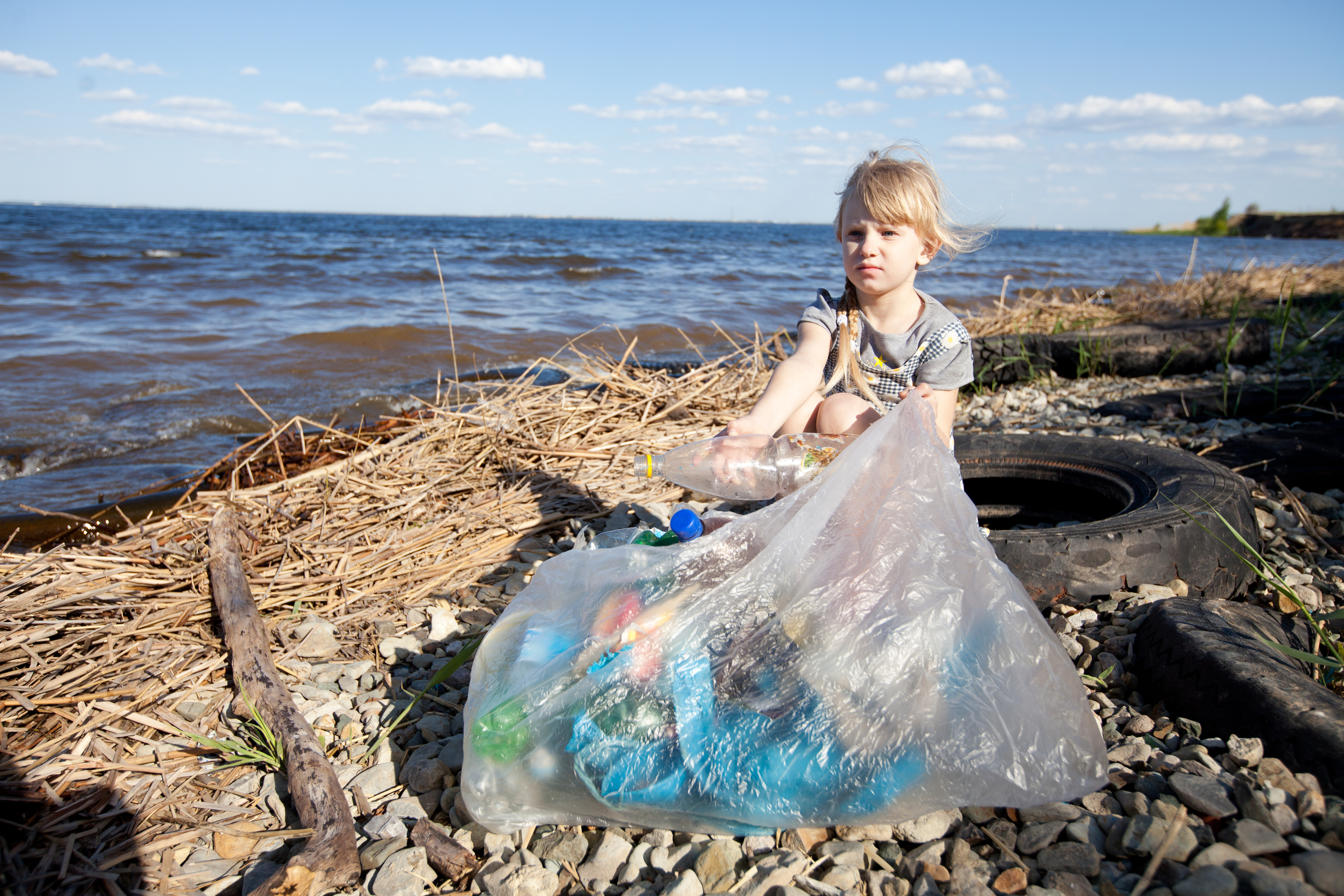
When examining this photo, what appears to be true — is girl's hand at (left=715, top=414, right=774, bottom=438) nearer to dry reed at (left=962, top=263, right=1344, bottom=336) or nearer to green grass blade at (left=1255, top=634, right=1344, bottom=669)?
green grass blade at (left=1255, top=634, right=1344, bottom=669)

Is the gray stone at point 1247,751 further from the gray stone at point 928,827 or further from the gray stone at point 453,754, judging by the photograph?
the gray stone at point 453,754

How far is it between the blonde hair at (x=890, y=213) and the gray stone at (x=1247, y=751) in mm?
1291

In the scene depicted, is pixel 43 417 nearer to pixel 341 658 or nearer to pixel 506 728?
pixel 341 658

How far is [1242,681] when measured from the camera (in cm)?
144

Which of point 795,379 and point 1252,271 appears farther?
point 1252,271

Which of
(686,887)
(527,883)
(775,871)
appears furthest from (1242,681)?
(527,883)

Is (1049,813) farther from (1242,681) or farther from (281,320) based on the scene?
(281,320)

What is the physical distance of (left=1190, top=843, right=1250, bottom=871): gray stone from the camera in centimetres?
111

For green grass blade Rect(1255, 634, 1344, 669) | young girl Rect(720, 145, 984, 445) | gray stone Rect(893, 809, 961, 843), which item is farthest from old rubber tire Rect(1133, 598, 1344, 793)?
young girl Rect(720, 145, 984, 445)

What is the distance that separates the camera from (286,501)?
9.68 ft

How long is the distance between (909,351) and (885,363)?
0.31 feet

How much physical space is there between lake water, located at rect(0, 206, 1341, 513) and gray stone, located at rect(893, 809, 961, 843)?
1.87m

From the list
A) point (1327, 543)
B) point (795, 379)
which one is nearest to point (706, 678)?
point (795, 379)

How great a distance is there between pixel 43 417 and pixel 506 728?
5179 mm
